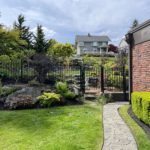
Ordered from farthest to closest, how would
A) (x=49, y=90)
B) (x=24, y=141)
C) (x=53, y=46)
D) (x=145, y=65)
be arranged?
(x=53, y=46)
(x=49, y=90)
(x=145, y=65)
(x=24, y=141)

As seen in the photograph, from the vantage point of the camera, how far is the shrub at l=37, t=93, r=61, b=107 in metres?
11.0

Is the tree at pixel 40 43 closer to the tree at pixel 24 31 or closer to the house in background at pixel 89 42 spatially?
the tree at pixel 24 31

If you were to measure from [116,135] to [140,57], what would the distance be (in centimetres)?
426

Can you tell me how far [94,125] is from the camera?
24.7 ft

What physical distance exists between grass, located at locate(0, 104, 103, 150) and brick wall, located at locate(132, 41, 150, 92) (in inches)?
66.0

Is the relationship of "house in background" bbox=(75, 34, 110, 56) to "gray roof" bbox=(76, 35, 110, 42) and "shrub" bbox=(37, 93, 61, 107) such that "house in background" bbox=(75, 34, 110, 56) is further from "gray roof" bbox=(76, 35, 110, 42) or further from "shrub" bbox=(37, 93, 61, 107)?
"shrub" bbox=(37, 93, 61, 107)

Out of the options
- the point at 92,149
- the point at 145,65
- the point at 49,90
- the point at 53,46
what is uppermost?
the point at 53,46

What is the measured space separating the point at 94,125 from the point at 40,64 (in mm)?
7681

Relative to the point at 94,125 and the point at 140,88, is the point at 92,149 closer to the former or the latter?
the point at 94,125

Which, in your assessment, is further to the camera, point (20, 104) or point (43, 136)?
point (20, 104)

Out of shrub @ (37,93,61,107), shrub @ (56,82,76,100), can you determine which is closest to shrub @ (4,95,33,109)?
shrub @ (37,93,61,107)

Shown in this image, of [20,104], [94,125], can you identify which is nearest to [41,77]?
[20,104]

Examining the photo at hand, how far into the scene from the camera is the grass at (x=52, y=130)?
5.93m

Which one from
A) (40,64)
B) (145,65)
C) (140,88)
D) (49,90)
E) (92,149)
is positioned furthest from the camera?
(40,64)
